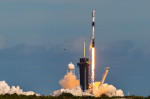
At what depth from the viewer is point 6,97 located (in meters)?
114

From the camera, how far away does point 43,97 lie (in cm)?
11506

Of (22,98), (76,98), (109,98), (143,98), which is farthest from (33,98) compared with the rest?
(143,98)

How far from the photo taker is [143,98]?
11419 cm

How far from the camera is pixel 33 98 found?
11194 cm

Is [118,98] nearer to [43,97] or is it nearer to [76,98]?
[76,98]

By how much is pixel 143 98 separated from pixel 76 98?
48.7 feet

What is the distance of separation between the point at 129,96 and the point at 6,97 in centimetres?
2764

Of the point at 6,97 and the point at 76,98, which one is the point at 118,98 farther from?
the point at 6,97

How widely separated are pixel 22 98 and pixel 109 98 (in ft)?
62.7

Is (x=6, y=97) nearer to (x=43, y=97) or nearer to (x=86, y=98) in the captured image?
(x=43, y=97)

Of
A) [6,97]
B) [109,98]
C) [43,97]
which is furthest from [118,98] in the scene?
[6,97]

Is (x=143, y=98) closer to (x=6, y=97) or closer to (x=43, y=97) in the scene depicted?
(x=43, y=97)

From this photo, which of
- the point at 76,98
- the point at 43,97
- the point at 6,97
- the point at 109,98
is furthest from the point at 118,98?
the point at 6,97

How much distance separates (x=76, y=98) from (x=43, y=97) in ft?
25.0
